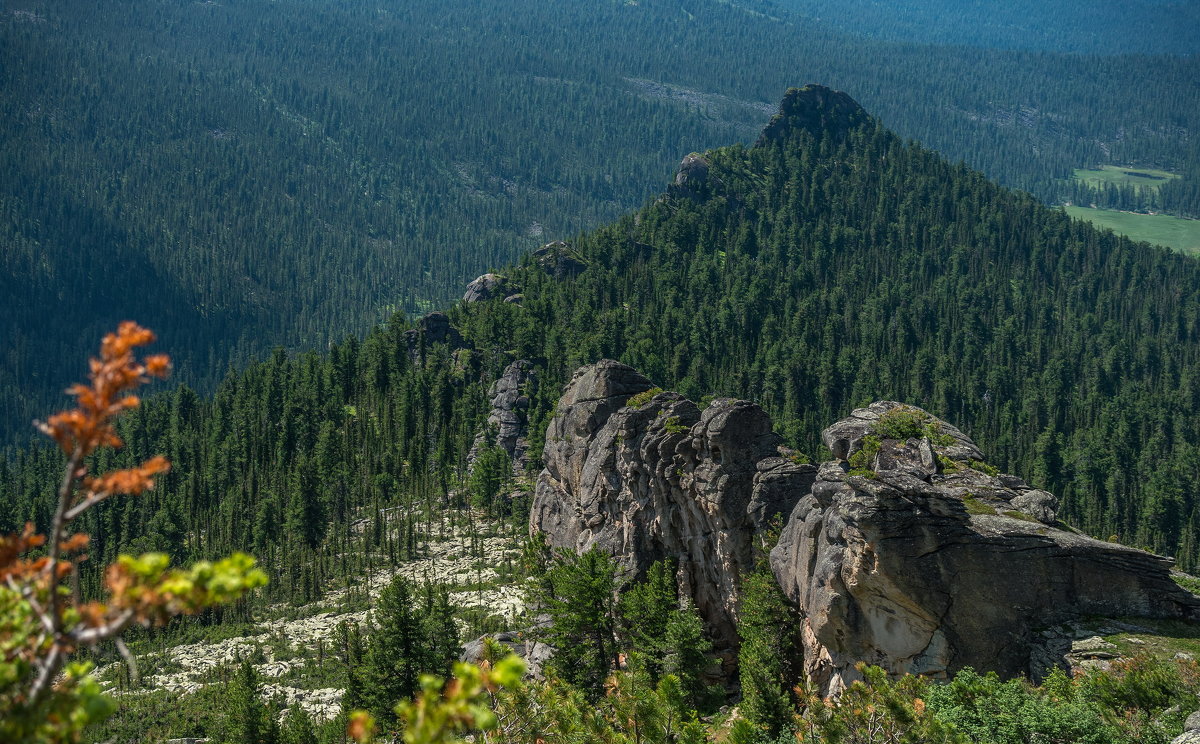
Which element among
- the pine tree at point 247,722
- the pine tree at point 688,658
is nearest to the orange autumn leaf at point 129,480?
the pine tree at point 688,658

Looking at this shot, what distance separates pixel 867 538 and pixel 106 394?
4010 centimetres

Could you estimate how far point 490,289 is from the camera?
180 meters

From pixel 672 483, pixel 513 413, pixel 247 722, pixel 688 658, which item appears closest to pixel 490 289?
pixel 513 413

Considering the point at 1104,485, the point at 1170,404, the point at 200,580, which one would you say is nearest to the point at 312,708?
the point at 200,580

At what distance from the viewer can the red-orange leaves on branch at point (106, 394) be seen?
496 inches

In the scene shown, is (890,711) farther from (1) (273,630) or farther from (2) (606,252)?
(2) (606,252)

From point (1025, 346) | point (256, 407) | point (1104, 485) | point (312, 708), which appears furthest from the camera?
point (1025, 346)

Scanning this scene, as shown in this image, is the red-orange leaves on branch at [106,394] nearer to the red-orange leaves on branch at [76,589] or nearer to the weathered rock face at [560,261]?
the red-orange leaves on branch at [76,589]

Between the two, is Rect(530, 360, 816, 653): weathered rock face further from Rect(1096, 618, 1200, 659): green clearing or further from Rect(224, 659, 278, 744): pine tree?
Rect(224, 659, 278, 744): pine tree

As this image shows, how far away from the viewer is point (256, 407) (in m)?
150

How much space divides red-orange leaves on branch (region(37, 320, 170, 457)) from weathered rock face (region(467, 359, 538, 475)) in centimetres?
11246

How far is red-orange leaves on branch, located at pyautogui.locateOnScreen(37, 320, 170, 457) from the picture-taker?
12.6 m

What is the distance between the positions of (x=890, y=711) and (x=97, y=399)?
98.7ft

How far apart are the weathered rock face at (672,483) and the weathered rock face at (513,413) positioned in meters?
41.6
